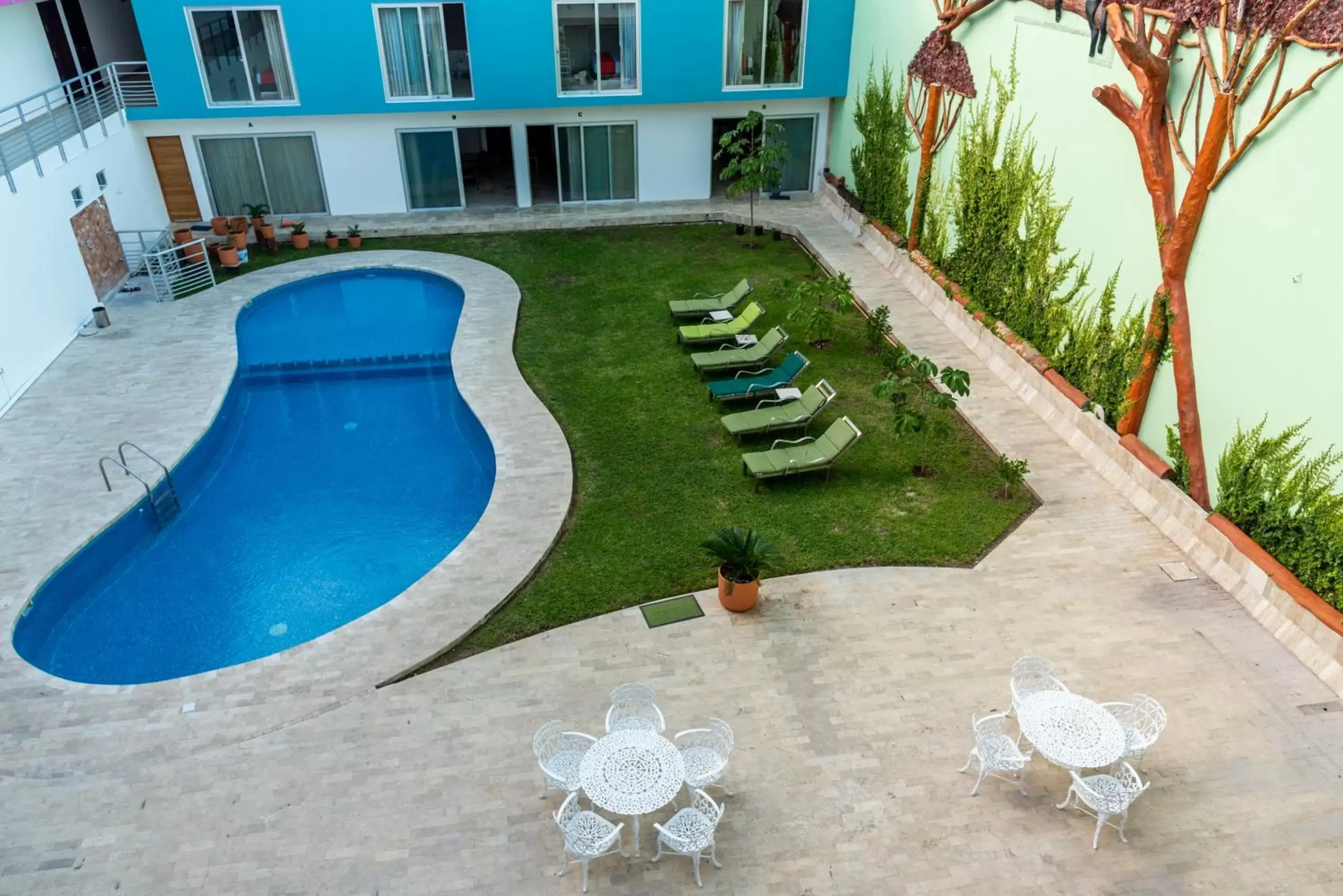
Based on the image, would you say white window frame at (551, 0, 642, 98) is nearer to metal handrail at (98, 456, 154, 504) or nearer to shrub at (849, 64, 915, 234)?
shrub at (849, 64, 915, 234)

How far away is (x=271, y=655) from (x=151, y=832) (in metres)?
2.31

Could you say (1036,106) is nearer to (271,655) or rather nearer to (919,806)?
(919,806)

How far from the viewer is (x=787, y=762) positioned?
27.0ft

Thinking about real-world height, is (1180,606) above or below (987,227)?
below

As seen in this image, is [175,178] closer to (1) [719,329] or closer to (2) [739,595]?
A: (1) [719,329]

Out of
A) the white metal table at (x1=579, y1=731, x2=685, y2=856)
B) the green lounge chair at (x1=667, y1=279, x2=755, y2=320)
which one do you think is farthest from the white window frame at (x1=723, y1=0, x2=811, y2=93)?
the white metal table at (x1=579, y1=731, x2=685, y2=856)

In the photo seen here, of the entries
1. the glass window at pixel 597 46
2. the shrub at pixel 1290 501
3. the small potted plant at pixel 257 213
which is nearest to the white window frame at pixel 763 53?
the glass window at pixel 597 46

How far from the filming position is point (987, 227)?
15492 mm

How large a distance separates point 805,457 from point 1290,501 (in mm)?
5667

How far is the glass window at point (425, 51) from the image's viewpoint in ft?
67.6

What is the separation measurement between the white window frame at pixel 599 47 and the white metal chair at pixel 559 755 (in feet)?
59.0

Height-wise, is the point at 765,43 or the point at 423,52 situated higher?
the point at 765,43

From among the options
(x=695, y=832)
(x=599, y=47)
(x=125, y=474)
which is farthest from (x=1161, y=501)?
(x=599, y=47)

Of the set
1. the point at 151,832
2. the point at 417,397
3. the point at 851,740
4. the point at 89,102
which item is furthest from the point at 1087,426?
the point at 89,102
